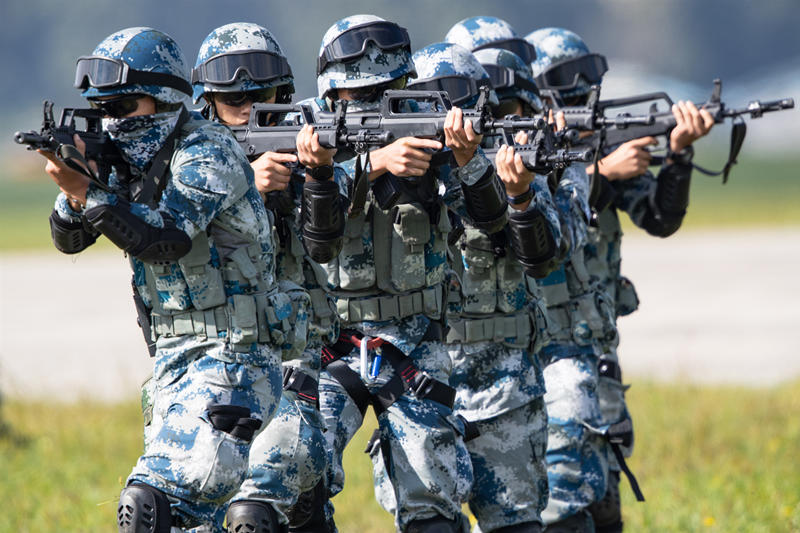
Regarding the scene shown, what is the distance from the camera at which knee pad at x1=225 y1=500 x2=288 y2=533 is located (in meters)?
5.14

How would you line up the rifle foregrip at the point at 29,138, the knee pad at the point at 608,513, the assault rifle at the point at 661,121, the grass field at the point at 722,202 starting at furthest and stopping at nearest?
the grass field at the point at 722,202 → the assault rifle at the point at 661,121 → the knee pad at the point at 608,513 → the rifle foregrip at the point at 29,138

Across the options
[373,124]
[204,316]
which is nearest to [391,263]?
[373,124]

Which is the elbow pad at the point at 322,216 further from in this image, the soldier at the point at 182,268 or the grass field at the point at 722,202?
the grass field at the point at 722,202

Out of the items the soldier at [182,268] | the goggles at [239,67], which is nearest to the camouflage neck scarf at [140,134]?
the soldier at [182,268]

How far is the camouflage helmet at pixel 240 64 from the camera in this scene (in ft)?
19.8

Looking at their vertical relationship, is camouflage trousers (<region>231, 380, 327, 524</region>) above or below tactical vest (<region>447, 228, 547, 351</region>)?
below

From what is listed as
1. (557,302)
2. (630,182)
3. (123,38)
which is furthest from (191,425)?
(630,182)

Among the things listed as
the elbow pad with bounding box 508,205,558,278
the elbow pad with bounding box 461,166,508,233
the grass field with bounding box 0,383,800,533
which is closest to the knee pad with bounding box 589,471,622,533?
the grass field with bounding box 0,383,800,533

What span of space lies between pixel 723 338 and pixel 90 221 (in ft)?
40.9

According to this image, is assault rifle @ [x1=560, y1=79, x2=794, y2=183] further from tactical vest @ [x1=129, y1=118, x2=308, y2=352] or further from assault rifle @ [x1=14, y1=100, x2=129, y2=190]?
assault rifle @ [x1=14, y1=100, x2=129, y2=190]

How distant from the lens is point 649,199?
7.72 metres

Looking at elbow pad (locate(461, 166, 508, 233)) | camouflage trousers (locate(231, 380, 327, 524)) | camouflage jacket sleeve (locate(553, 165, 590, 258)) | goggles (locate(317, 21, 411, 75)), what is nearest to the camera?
camouflage trousers (locate(231, 380, 327, 524))

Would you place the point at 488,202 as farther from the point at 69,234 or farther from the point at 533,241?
the point at 69,234

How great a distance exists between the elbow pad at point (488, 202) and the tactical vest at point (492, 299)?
0.30 metres
